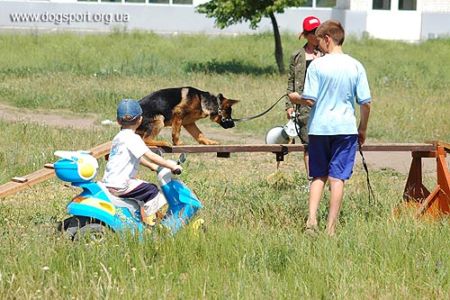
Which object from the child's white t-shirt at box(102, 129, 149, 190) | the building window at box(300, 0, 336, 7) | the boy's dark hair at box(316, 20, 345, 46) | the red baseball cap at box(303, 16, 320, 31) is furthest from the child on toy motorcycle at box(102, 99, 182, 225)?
the building window at box(300, 0, 336, 7)

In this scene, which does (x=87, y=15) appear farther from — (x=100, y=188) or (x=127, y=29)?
(x=100, y=188)

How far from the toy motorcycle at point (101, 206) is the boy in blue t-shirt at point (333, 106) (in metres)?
1.03

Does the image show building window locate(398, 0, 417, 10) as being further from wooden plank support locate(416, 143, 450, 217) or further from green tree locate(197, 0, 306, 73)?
wooden plank support locate(416, 143, 450, 217)

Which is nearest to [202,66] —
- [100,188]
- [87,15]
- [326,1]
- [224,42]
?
[224,42]

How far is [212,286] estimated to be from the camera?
5.65 metres

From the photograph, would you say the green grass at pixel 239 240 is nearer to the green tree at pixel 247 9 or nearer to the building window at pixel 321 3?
the green tree at pixel 247 9

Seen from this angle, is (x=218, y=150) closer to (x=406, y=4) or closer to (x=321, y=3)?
(x=321, y=3)

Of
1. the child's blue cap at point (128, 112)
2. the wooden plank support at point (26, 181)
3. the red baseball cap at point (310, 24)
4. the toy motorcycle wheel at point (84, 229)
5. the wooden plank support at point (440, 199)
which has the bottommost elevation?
the wooden plank support at point (440, 199)

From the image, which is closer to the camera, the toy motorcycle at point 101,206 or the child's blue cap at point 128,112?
the toy motorcycle at point 101,206

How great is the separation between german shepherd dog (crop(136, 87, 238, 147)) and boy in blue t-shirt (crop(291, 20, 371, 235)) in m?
2.67

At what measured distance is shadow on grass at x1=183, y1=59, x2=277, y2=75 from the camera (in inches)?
977

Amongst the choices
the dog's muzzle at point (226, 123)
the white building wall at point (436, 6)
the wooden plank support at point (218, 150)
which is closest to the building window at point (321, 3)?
the white building wall at point (436, 6)

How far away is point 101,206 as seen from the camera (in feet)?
22.0

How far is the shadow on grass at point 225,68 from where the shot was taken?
24806 millimetres
